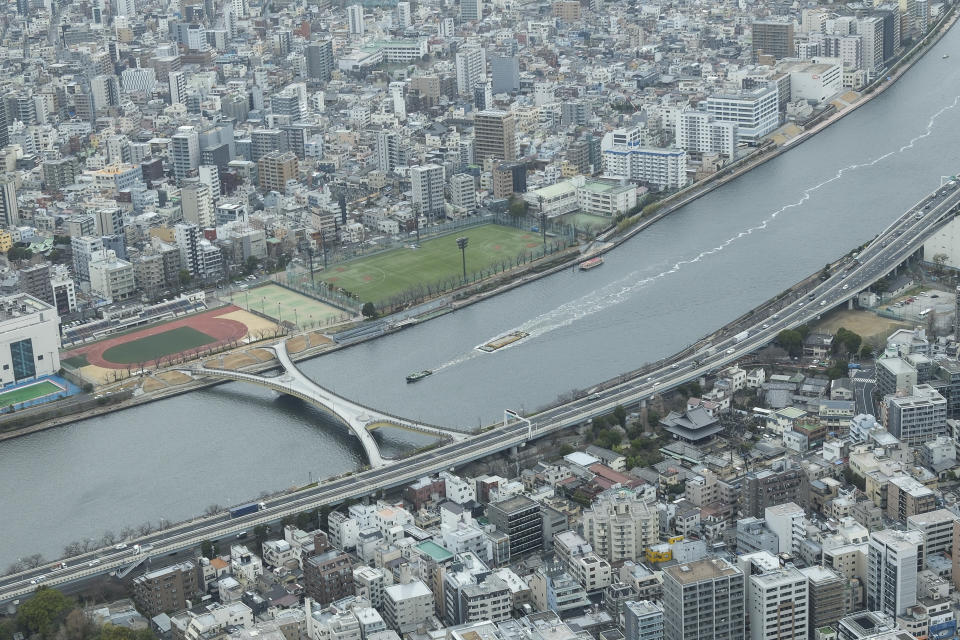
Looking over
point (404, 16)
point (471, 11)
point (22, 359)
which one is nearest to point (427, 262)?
point (22, 359)

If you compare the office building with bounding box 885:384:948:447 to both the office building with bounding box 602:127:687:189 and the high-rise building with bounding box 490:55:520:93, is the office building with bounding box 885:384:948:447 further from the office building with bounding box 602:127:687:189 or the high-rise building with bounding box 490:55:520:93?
the high-rise building with bounding box 490:55:520:93

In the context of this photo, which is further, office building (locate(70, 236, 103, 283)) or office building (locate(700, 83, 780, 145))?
office building (locate(700, 83, 780, 145))

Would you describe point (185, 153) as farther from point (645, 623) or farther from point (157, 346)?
point (645, 623)

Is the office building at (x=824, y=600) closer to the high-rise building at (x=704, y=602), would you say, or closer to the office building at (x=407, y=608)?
the high-rise building at (x=704, y=602)

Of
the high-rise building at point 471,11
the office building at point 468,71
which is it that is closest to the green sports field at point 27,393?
the office building at point 468,71

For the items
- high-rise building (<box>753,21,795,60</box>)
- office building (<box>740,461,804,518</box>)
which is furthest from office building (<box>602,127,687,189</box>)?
office building (<box>740,461,804,518</box>)

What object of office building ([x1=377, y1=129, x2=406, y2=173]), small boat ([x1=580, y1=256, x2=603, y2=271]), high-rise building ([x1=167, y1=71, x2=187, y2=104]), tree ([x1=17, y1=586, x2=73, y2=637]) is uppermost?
high-rise building ([x1=167, y1=71, x2=187, y2=104])
